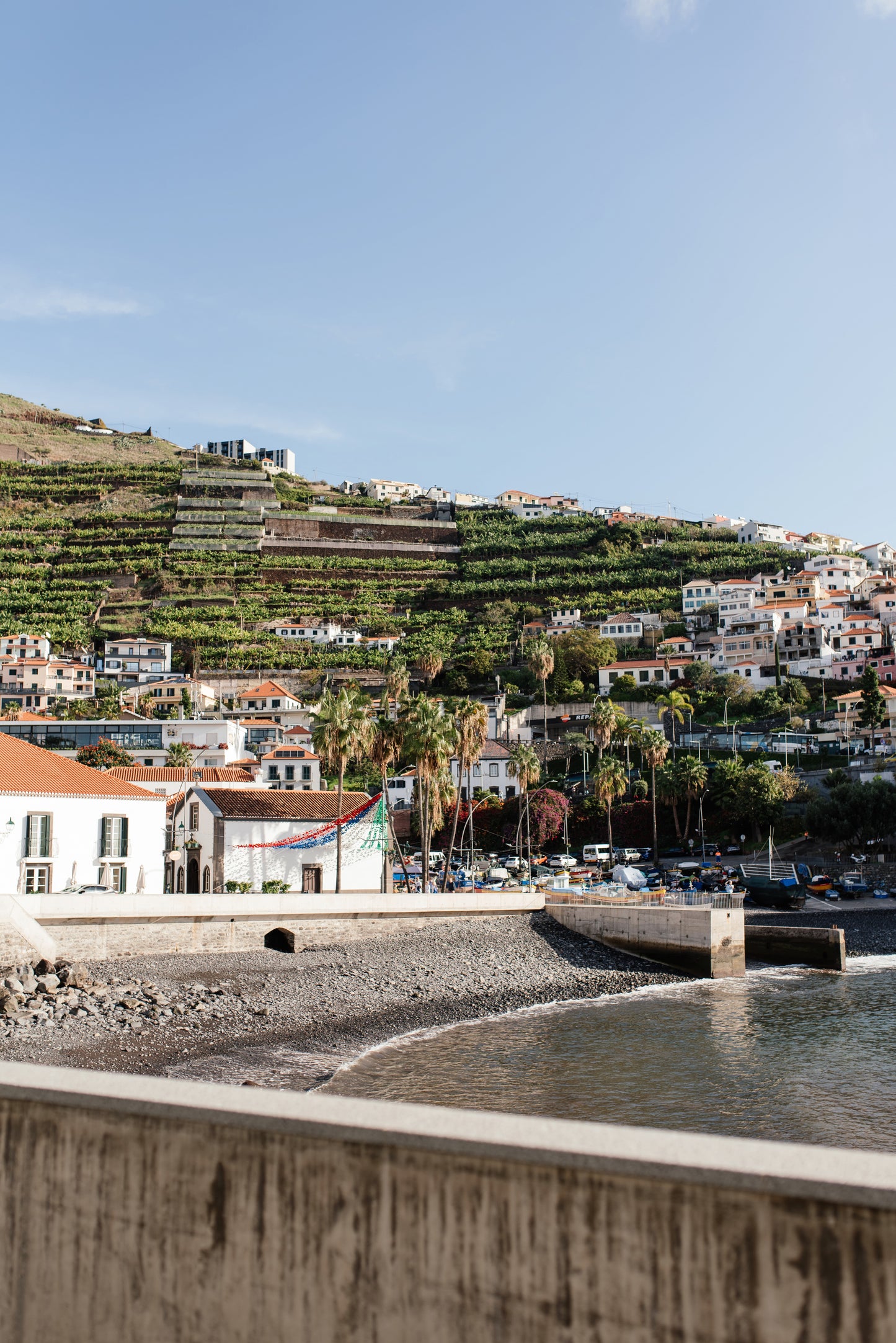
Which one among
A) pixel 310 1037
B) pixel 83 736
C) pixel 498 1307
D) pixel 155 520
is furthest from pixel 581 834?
pixel 155 520

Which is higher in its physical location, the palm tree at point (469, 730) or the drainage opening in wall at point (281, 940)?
the palm tree at point (469, 730)

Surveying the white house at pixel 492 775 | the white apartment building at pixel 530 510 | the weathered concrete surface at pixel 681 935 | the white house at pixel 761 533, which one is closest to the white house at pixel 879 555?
the white house at pixel 761 533

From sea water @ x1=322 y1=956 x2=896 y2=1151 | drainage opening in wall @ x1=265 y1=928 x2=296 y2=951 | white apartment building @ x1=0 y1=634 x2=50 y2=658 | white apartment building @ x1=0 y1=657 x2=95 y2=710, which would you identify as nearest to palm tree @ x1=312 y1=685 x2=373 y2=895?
drainage opening in wall @ x1=265 y1=928 x2=296 y2=951

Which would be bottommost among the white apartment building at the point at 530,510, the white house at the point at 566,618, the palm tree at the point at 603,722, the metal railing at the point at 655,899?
the metal railing at the point at 655,899

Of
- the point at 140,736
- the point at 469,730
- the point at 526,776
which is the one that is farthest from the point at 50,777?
the point at 140,736

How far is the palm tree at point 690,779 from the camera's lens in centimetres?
7075

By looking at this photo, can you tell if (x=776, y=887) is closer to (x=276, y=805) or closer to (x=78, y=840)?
(x=276, y=805)

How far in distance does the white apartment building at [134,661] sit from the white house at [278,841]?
231ft

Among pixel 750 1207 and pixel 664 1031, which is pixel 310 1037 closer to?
pixel 664 1031

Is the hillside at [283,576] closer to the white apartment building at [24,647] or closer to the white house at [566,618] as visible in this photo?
the white house at [566,618]

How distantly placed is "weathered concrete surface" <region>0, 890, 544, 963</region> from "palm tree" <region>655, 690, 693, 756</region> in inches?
1961

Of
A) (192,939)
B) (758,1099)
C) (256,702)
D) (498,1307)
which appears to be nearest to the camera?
(498,1307)

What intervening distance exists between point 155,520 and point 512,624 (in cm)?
5828

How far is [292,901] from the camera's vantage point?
3272 centimetres
